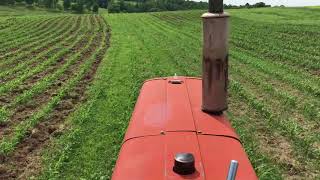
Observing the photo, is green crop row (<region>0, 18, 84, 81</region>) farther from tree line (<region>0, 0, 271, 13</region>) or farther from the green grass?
tree line (<region>0, 0, 271, 13</region>)

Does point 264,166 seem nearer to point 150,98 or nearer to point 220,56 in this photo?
point 150,98

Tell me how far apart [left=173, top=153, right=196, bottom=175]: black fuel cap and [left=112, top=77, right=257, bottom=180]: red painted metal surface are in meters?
0.03

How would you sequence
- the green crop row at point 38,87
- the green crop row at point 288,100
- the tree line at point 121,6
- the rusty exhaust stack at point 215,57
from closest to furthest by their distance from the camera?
1. the rusty exhaust stack at point 215,57
2. the green crop row at point 288,100
3. the green crop row at point 38,87
4. the tree line at point 121,6

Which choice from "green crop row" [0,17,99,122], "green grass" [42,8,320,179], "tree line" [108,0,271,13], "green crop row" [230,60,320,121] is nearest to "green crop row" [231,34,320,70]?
"green grass" [42,8,320,179]

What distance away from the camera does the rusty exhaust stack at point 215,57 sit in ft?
12.6

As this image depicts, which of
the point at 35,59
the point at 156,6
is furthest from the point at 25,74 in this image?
the point at 156,6

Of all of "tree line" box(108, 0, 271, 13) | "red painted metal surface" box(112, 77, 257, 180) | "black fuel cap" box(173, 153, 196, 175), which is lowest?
"tree line" box(108, 0, 271, 13)

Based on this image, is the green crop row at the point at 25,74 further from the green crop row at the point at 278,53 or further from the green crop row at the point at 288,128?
the green crop row at the point at 278,53

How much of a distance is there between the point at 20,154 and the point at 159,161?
6477 mm

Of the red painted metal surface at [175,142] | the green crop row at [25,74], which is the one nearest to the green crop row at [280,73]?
the green crop row at [25,74]

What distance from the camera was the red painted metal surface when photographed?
10.1ft

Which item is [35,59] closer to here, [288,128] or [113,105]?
[113,105]

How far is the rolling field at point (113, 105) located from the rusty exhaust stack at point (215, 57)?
11.9ft

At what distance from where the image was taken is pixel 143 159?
10.7ft
